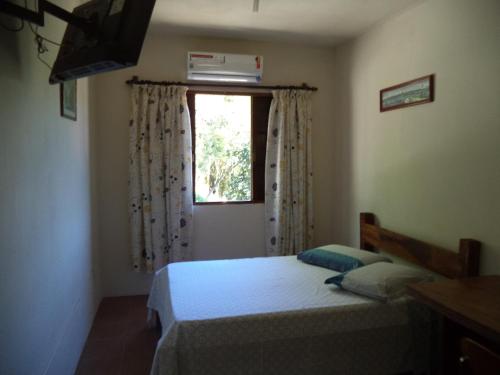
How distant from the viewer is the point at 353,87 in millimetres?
3705

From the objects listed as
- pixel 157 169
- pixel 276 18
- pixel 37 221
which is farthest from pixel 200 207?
pixel 37 221

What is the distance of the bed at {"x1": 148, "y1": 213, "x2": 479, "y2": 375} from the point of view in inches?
77.4

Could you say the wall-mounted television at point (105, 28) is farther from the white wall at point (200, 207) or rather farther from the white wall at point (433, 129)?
the white wall at point (200, 207)

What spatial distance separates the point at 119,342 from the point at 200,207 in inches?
57.3

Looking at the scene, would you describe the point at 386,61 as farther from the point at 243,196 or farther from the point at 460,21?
the point at 243,196

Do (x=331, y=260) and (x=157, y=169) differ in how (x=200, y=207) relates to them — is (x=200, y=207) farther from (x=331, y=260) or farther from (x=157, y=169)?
(x=331, y=260)

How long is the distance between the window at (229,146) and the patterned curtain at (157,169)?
20 centimetres

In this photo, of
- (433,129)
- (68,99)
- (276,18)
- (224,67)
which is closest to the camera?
(68,99)

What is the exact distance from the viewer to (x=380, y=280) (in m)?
2.26

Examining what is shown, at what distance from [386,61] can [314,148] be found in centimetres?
118

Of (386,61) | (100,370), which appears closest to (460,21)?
(386,61)

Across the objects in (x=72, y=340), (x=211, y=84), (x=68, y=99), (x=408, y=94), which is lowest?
(x=72, y=340)

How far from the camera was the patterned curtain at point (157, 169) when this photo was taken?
3586mm

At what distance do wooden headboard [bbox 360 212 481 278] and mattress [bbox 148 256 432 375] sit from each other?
1.21 ft
